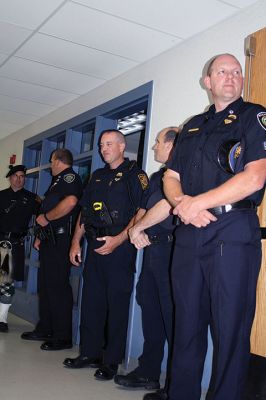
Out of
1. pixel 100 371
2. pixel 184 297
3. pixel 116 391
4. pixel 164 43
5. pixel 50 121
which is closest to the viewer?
pixel 184 297

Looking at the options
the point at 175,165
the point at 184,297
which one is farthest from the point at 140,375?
the point at 175,165

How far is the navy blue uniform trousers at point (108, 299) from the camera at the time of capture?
280cm

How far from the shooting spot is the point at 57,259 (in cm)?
355

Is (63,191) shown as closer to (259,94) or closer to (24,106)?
(259,94)

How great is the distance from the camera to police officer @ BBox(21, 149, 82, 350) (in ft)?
11.4

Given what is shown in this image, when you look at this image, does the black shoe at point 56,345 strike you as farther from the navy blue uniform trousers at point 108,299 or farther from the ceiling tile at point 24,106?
the ceiling tile at point 24,106

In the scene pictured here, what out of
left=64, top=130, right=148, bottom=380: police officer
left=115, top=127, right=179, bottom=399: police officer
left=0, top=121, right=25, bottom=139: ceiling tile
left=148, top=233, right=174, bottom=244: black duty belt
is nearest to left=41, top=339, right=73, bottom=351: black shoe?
left=64, top=130, right=148, bottom=380: police officer

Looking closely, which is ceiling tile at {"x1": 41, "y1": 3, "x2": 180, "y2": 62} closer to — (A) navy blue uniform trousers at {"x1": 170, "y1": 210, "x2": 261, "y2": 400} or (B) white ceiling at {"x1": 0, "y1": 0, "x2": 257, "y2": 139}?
(B) white ceiling at {"x1": 0, "y1": 0, "x2": 257, "y2": 139}

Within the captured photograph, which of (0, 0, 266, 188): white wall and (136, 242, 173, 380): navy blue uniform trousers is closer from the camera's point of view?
(136, 242, 173, 380): navy blue uniform trousers

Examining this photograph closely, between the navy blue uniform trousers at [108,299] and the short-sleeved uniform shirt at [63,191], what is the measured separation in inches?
27.8

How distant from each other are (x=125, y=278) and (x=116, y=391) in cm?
70

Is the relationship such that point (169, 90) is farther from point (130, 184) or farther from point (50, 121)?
point (50, 121)

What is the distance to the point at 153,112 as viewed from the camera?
135 inches

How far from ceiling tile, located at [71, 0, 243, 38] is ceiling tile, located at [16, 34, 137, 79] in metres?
0.69
